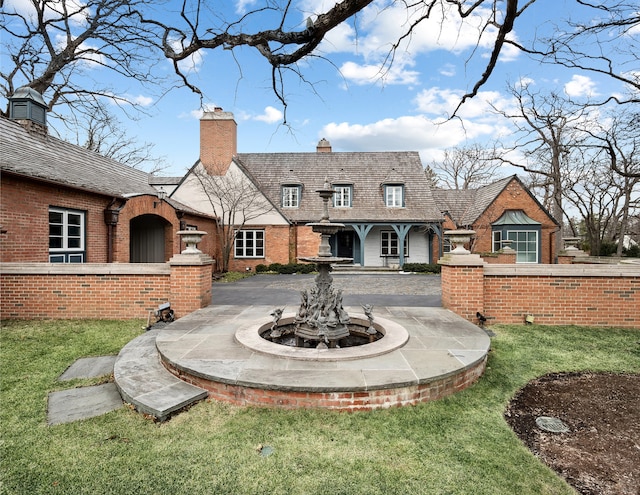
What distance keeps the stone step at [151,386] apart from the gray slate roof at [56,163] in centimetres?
634

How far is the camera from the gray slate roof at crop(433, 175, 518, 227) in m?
20.8

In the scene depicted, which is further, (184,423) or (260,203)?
(260,203)

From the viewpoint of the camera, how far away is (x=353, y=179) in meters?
21.4

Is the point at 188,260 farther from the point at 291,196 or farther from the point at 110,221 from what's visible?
the point at 291,196

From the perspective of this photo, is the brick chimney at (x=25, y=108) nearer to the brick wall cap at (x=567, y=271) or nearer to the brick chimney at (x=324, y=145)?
the brick wall cap at (x=567, y=271)

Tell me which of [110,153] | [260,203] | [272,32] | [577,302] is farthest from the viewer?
[110,153]

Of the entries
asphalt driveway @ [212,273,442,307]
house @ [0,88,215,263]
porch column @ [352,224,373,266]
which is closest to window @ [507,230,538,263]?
porch column @ [352,224,373,266]

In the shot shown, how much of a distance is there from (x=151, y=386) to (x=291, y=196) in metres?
17.4

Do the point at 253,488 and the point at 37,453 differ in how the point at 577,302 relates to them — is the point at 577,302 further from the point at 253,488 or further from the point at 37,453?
the point at 37,453

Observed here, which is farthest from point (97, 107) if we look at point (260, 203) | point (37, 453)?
point (37, 453)

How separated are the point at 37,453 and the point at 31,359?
117 inches

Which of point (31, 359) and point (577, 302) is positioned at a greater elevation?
point (577, 302)

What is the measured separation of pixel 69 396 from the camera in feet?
12.7

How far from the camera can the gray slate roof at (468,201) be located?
68.2ft
